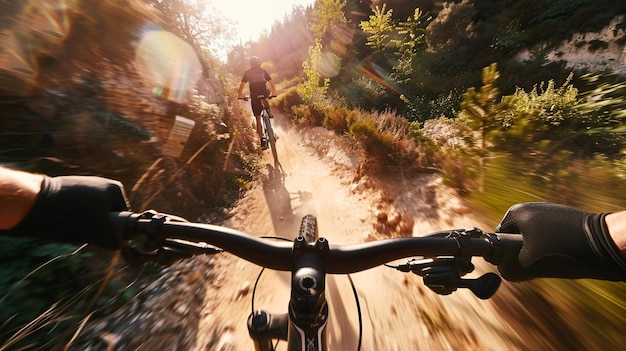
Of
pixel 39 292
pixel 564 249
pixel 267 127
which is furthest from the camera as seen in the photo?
pixel 267 127

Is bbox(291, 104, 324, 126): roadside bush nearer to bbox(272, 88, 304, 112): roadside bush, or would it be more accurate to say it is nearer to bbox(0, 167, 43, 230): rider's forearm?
bbox(272, 88, 304, 112): roadside bush

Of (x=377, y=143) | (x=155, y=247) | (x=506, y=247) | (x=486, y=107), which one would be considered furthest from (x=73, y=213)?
(x=377, y=143)

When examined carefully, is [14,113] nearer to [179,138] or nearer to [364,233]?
[179,138]

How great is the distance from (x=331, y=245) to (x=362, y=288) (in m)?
2.14

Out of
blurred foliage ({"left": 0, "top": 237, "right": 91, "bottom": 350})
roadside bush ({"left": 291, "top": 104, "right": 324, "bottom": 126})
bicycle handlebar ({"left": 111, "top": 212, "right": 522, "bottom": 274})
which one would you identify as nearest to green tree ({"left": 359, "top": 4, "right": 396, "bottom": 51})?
roadside bush ({"left": 291, "top": 104, "right": 324, "bottom": 126})

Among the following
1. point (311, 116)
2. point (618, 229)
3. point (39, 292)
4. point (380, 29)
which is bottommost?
point (39, 292)

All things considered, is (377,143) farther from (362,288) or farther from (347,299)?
(347,299)

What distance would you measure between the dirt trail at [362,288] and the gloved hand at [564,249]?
4.98ft

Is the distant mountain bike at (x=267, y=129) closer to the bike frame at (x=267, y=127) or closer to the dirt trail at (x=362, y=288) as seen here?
the bike frame at (x=267, y=127)

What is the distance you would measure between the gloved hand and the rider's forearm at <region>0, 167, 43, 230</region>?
5.98 feet

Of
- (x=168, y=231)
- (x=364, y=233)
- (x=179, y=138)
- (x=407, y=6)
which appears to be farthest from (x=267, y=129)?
(x=407, y=6)

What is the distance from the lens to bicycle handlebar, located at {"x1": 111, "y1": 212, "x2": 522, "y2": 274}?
0.91 meters

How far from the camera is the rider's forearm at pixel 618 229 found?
2.55ft

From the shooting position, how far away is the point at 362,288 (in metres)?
2.74
